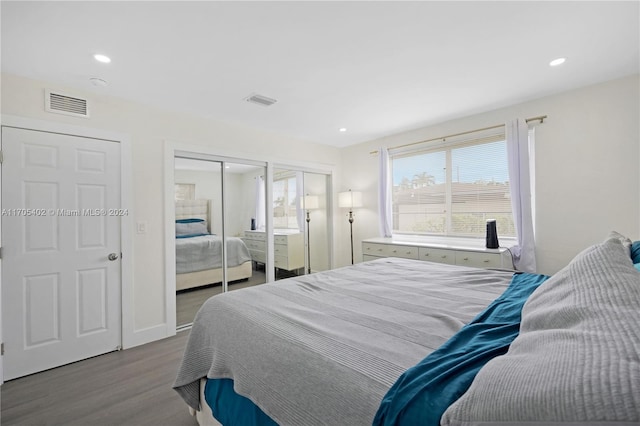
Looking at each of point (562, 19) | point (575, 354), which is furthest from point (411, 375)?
point (562, 19)

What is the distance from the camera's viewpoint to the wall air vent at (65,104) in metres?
2.46

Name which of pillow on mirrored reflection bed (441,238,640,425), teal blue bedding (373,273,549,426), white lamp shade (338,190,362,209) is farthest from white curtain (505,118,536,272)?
pillow on mirrored reflection bed (441,238,640,425)

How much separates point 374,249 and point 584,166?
99.5 inches

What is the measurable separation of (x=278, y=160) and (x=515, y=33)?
3.04 m

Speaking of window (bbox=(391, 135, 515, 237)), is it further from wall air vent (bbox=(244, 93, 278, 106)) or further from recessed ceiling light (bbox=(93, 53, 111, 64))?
recessed ceiling light (bbox=(93, 53, 111, 64))

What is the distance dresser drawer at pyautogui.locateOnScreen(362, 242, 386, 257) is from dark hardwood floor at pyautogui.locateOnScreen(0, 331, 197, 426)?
2758 millimetres

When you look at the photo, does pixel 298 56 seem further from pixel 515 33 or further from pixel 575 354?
pixel 575 354

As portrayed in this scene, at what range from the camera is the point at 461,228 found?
3.80 meters

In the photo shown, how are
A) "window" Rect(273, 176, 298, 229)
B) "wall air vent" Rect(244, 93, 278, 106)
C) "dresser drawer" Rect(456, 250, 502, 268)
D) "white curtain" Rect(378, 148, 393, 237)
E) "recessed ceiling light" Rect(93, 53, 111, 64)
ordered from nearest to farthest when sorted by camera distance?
"recessed ceiling light" Rect(93, 53, 111, 64) < "wall air vent" Rect(244, 93, 278, 106) < "dresser drawer" Rect(456, 250, 502, 268) < "window" Rect(273, 176, 298, 229) < "white curtain" Rect(378, 148, 393, 237)

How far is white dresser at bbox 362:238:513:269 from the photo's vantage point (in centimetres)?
305

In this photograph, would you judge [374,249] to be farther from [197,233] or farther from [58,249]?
[58,249]

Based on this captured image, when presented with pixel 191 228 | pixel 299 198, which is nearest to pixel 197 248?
pixel 191 228

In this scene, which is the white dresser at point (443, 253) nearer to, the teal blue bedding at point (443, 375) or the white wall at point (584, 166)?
the white wall at point (584, 166)

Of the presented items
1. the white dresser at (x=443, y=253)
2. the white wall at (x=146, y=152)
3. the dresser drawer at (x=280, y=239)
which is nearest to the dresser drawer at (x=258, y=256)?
the dresser drawer at (x=280, y=239)
